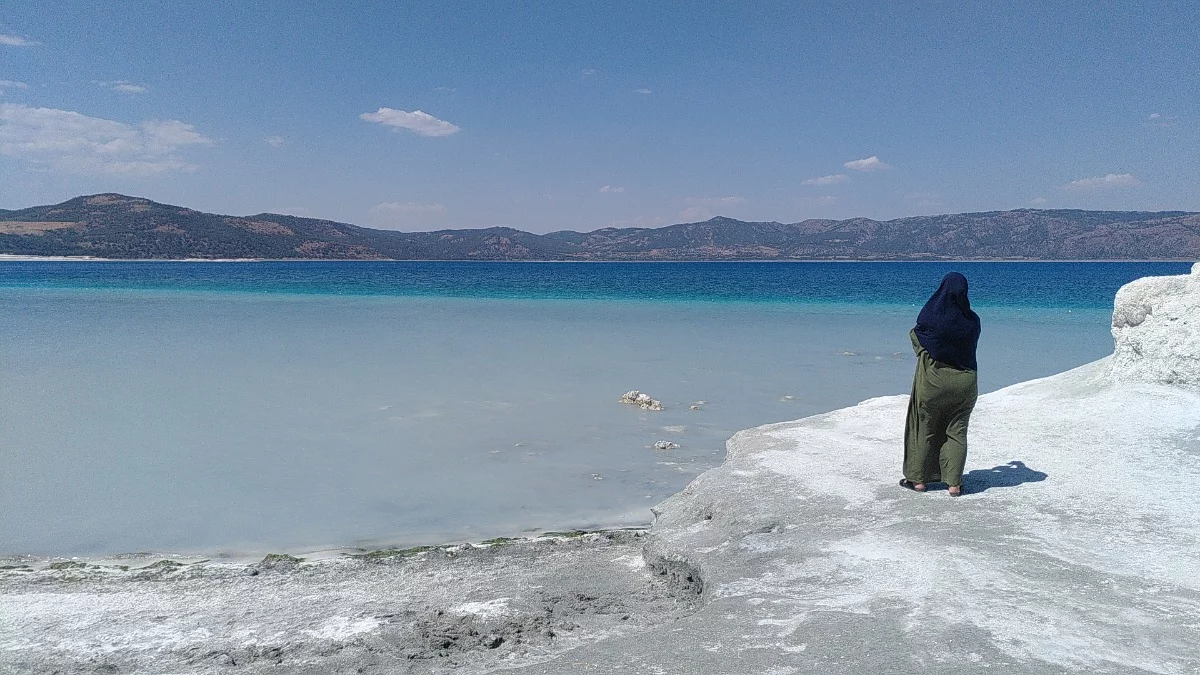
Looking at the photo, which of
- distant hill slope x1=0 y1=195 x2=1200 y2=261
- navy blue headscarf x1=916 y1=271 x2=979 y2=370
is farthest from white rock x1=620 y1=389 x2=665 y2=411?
distant hill slope x1=0 y1=195 x2=1200 y2=261

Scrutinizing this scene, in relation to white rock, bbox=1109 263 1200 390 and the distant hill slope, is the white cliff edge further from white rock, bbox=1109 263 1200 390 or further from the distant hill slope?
the distant hill slope

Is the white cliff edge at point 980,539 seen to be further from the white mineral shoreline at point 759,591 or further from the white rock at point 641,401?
the white rock at point 641,401

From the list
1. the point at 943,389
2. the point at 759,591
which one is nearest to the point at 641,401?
the point at 943,389

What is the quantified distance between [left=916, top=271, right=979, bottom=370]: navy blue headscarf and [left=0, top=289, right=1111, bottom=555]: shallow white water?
301 cm

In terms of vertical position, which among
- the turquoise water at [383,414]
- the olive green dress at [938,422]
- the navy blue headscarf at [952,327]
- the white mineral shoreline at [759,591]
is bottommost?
the turquoise water at [383,414]

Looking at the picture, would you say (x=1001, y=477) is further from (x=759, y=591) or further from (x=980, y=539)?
(x=759, y=591)

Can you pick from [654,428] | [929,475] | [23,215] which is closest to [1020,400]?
[929,475]

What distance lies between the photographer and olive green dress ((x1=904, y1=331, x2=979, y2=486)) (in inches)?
222

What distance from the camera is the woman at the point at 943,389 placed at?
5578 millimetres

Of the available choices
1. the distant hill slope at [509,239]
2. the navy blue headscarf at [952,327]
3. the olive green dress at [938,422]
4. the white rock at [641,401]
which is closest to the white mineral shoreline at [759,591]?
the olive green dress at [938,422]

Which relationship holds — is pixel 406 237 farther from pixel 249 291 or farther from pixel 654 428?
pixel 654 428

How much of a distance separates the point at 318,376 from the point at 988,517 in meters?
12.6

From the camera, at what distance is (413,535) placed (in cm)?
676

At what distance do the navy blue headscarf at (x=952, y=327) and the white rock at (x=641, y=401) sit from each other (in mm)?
6536
